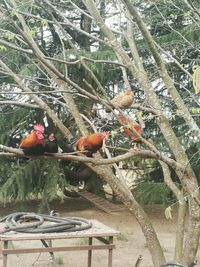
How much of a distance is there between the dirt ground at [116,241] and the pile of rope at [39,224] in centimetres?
124

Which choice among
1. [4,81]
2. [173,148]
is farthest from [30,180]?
[173,148]

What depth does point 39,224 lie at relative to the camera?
15.2ft

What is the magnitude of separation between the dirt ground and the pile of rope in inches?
49.0

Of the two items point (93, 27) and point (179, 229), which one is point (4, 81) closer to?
point (93, 27)

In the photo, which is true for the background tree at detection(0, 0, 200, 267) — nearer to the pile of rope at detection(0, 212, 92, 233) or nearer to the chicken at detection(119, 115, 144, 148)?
the chicken at detection(119, 115, 144, 148)

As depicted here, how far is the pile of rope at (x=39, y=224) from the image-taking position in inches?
176

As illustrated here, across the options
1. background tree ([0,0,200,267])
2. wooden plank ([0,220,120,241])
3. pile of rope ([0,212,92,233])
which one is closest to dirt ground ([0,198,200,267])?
background tree ([0,0,200,267])

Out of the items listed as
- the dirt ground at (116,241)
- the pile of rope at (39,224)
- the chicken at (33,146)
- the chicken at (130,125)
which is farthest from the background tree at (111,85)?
the dirt ground at (116,241)

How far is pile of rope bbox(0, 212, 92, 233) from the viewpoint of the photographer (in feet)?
14.6

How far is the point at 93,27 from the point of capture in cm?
1061

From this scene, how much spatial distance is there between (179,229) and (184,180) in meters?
0.71

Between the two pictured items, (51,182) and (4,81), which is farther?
(51,182)

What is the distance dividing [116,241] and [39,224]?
323 cm

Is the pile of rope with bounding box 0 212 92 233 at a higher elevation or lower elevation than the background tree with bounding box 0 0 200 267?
lower
